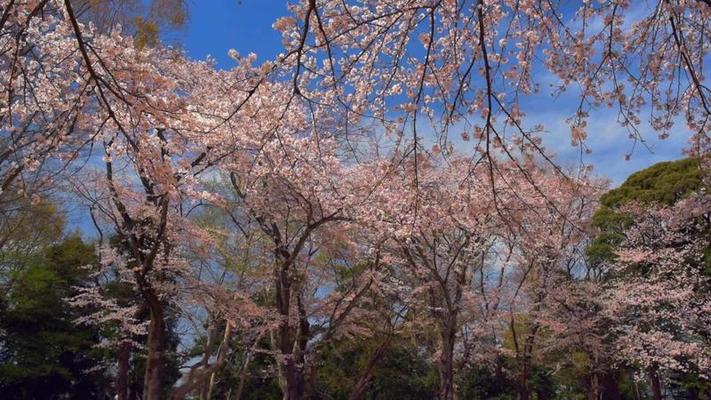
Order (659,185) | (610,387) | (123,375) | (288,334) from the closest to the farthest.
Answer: (288,334) < (123,375) < (659,185) < (610,387)

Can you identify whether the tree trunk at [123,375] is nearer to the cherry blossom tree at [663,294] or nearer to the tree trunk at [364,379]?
the tree trunk at [364,379]

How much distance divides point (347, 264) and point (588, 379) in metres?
9.24

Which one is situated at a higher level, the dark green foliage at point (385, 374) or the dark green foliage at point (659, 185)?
the dark green foliage at point (659, 185)

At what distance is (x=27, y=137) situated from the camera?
8797 mm

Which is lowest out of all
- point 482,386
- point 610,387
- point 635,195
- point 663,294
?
point 482,386

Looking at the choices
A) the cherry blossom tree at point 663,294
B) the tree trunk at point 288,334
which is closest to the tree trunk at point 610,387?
the cherry blossom tree at point 663,294

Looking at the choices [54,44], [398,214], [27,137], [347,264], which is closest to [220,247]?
[347,264]

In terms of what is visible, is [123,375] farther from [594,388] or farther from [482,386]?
[594,388]

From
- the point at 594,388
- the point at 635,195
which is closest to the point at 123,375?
the point at 594,388

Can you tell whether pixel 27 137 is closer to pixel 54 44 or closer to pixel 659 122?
pixel 54 44

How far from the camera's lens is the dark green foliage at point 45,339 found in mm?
16766

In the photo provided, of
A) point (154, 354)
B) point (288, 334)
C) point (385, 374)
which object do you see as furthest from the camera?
point (385, 374)

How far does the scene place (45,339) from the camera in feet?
56.1

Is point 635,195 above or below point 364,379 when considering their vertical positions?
above
